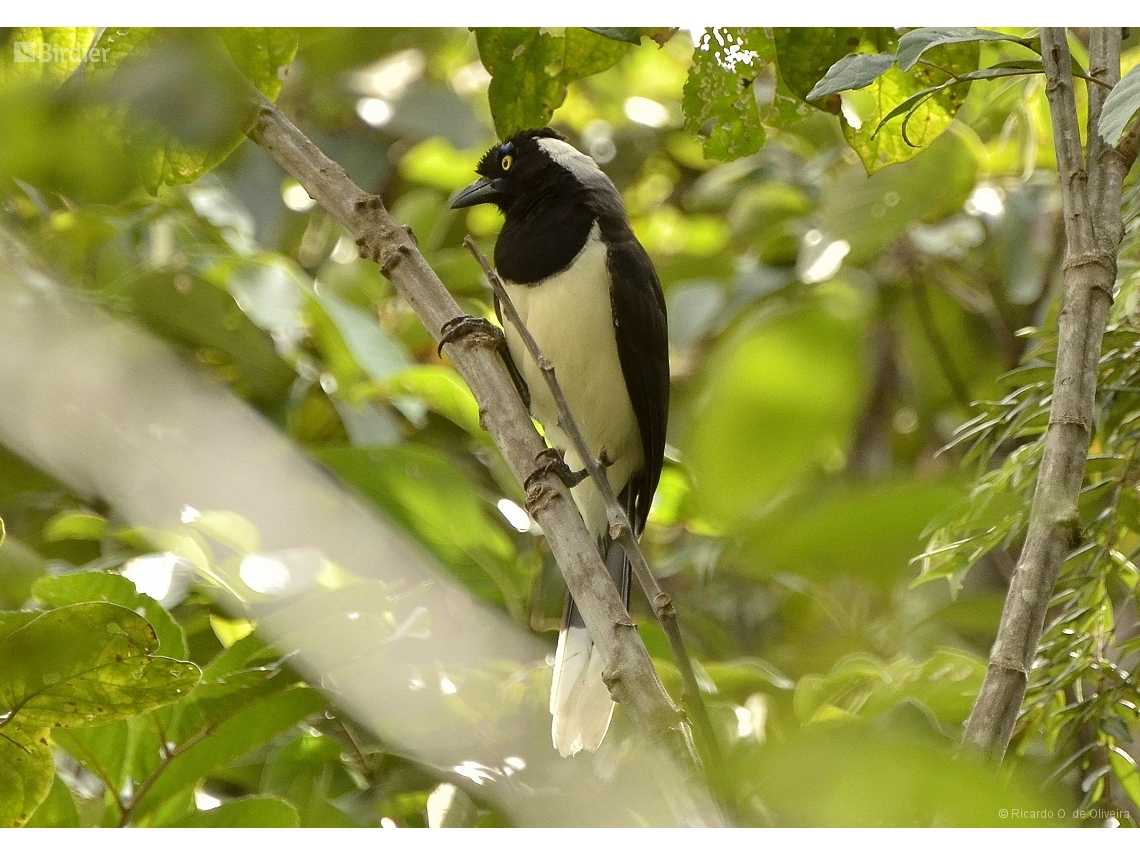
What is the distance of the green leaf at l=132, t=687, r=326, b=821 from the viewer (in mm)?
1354

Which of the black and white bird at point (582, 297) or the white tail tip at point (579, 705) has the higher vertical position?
the black and white bird at point (582, 297)

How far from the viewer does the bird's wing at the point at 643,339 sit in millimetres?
2121

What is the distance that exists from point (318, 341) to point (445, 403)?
1.41ft

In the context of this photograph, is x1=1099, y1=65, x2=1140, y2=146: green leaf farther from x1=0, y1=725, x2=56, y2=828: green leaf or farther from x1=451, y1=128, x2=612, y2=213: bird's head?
x1=451, y1=128, x2=612, y2=213: bird's head

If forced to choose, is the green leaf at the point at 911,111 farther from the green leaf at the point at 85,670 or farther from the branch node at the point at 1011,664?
the green leaf at the point at 85,670

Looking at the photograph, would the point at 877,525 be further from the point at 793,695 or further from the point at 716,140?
the point at 793,695

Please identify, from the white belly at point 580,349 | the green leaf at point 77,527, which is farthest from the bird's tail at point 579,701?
the green leaf at point 77,527

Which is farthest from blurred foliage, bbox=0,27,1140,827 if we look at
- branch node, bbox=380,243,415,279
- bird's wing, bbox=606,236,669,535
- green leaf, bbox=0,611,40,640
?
branch node, bbox=380,243,415,279

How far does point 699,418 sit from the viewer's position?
4.08ft

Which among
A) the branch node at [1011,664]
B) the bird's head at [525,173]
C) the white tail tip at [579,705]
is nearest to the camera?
the branch node at [1011,664]

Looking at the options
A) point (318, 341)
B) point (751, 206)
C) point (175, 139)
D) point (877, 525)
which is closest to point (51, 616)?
point (175, 139)

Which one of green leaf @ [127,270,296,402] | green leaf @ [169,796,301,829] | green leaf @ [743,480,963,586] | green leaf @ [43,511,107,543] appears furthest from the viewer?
green leaf @ [127,270,296,402]

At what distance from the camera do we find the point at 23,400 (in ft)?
6.44

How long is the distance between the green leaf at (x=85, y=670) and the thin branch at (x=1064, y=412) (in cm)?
74
